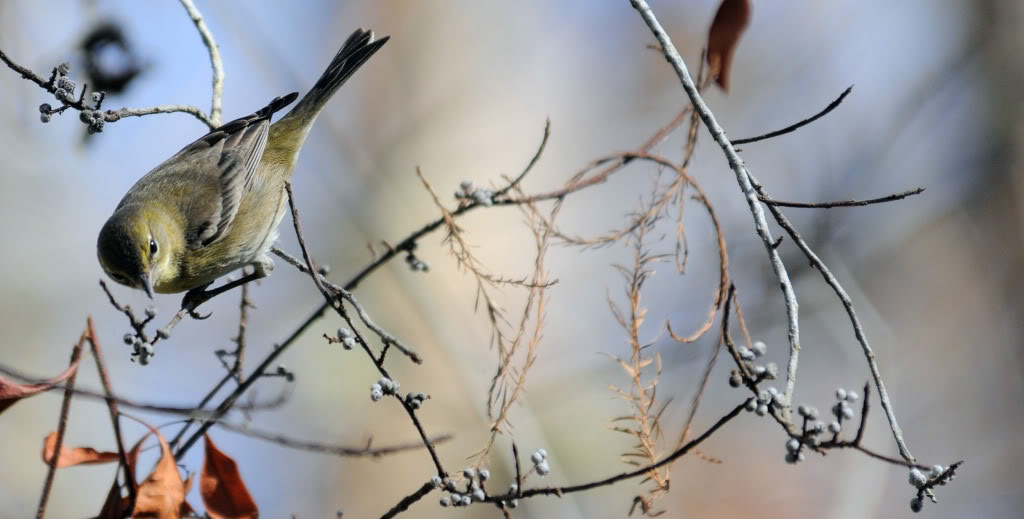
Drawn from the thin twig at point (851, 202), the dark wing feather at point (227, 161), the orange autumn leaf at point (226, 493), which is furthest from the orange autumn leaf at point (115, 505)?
the dark wing feather at point (227, 161)

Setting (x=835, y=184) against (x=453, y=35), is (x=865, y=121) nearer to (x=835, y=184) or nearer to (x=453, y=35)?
(x=835, y=184)

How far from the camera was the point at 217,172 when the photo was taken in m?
4.64

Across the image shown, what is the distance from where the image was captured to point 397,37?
10.9m

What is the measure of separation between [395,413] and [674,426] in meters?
4.90

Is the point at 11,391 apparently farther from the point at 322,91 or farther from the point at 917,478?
the point at 322,91

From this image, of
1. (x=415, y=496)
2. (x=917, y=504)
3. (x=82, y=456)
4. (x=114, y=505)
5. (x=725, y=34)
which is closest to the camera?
(x=917, y=504)

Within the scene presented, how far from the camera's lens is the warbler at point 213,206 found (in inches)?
150

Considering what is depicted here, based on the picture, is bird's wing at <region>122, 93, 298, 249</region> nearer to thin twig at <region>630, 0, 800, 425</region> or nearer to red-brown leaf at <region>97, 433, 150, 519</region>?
red-brown leaf at <region>97, 433, 150, 519</region>

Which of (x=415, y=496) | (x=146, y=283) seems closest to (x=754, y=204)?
(x=415, y=496)

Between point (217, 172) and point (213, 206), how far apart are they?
304mm

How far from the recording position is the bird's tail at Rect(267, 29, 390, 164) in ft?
16.2

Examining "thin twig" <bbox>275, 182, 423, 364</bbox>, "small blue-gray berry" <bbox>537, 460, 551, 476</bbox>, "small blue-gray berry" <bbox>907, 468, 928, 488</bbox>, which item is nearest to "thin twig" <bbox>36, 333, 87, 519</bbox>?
"thin twig" <bbox>275, 182, 423, 364</bbox>

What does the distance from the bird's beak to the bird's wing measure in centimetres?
50

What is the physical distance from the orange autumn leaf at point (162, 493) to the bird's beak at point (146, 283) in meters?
1.54
